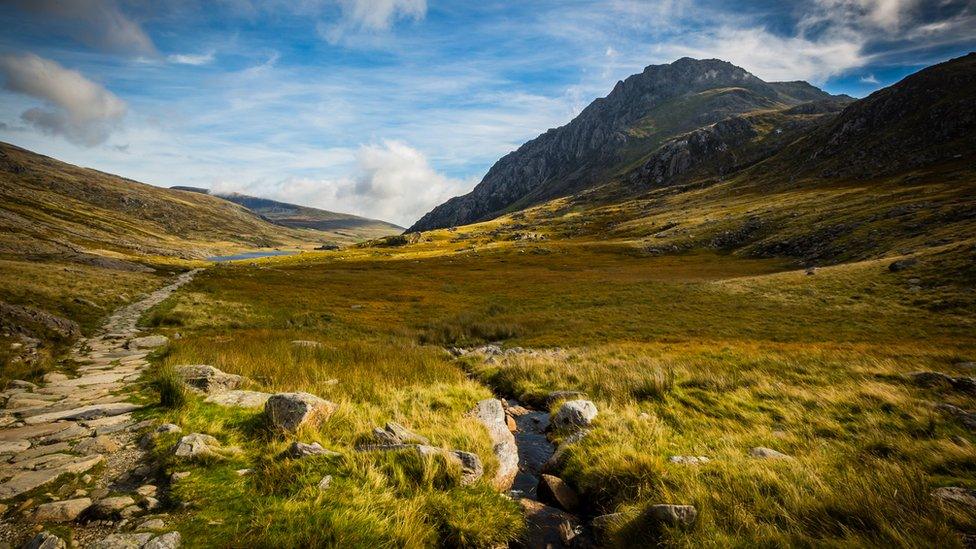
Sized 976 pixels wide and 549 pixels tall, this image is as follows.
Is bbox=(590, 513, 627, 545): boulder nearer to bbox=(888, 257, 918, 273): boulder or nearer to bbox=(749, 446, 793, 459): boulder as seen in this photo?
bbox=(749, 446, 793, 459): boulder

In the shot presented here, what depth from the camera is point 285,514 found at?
5.11 metres

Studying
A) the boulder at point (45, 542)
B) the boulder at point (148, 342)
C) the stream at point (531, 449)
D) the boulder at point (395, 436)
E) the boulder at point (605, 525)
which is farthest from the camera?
the boulder at point (148, 342)

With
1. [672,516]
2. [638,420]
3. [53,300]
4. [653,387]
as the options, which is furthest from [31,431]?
[53,300]

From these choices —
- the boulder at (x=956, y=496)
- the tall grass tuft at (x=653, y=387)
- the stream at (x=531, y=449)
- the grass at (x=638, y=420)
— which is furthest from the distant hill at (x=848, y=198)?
the stream at (x=531, y=449)

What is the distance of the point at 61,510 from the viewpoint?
478 centimetres

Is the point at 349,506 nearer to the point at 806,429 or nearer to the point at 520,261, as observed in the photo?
the point at 806,429

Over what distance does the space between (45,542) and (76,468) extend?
7.71 feet

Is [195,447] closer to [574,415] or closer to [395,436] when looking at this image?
[395,436]

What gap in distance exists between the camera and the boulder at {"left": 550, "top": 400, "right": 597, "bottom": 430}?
35.1 feet

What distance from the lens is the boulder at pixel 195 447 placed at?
6.41m

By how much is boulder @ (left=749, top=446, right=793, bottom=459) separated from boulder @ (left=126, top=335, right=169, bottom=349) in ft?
Result: 72.9

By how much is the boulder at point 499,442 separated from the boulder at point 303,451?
3294 millimetres

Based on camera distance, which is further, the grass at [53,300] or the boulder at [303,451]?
the grass at [53,300]

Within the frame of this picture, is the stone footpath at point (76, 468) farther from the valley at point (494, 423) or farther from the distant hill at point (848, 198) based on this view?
the distant hill at point (848, 198)
